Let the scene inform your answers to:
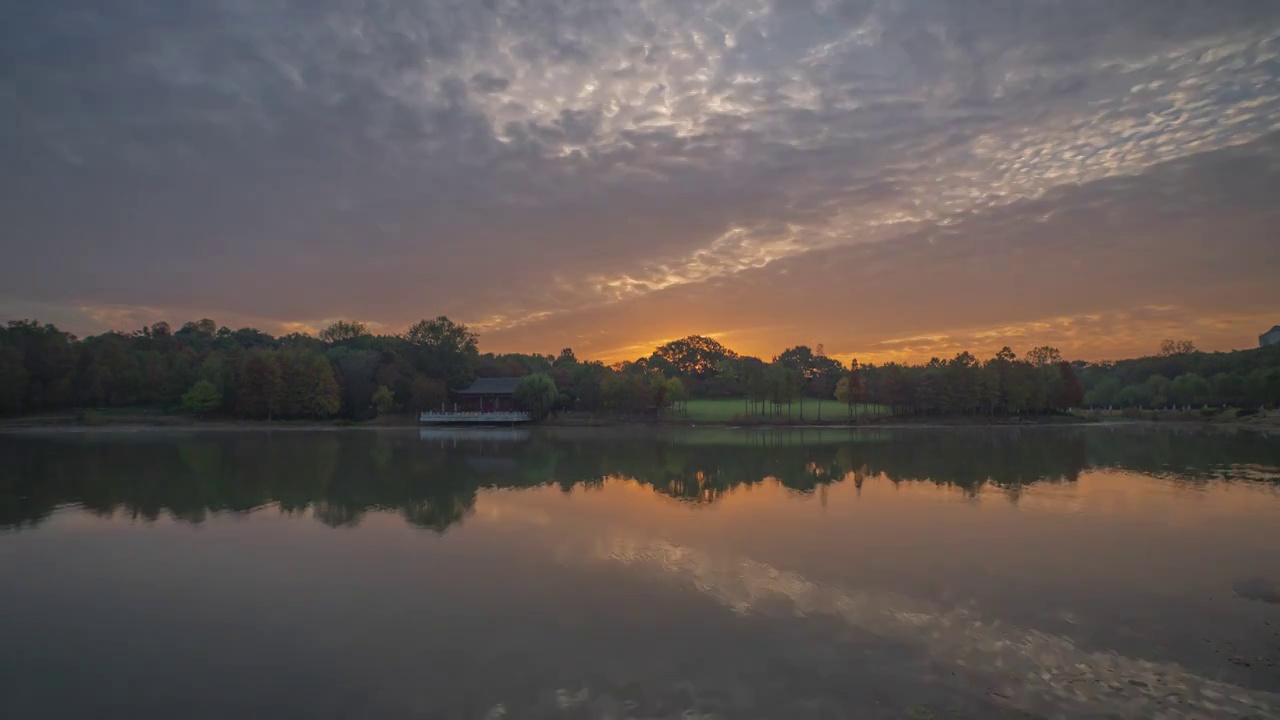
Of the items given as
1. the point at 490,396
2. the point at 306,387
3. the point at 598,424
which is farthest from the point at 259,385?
the point at 598,424

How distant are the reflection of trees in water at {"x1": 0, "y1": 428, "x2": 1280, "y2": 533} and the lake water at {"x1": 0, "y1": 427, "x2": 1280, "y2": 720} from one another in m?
0.43

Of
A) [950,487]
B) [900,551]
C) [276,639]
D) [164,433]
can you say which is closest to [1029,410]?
[950,487]

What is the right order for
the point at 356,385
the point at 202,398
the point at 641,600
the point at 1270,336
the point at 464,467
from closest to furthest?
the point at 641,600
the point at 464,467
the point at 202,398
the point at 356,385
the point at 1270,336

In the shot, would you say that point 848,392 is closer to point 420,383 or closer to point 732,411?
point 732,411

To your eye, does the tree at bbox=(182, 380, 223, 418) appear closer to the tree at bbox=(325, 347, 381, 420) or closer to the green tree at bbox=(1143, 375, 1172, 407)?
the tree at bbox=(325, 347, 381, 420)

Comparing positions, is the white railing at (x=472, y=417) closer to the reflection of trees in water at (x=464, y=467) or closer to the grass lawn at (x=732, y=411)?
the grass lawn at (x=732, y=411)

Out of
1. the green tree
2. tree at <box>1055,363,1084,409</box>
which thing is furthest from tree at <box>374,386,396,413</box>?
the green tree

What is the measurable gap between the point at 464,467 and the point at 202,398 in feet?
184

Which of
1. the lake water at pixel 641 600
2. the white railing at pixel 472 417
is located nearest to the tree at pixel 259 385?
the white railing at pixel 472 417

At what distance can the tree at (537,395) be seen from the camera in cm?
7356

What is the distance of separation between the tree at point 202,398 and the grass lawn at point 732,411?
50652mm

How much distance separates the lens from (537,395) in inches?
2896

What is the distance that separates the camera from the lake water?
24.0ft

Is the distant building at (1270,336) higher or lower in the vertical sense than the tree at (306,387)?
higher
